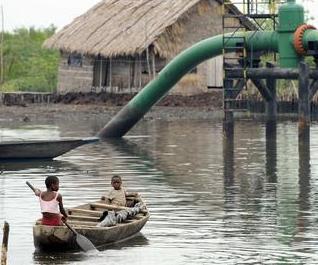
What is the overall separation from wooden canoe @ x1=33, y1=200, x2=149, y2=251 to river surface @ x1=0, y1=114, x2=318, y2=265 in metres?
0.16

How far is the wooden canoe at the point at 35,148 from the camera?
32000 millimetres

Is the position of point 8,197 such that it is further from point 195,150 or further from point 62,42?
point 62,42

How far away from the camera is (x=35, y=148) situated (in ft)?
106

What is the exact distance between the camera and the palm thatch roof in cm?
4956

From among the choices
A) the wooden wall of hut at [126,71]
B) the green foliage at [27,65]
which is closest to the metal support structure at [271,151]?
the wooden wall of hut at [126,71]

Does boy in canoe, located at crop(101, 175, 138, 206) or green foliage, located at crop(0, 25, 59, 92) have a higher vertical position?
green foliage, located at crop(0, 25, 59, 92)

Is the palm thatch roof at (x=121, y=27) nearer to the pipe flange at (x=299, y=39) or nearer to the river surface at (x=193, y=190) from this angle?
the river surface at (x=193, y=190)

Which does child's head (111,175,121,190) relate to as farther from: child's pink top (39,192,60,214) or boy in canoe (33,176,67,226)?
child's pink top (39,192,60,214)

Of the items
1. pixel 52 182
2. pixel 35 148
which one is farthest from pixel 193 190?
pixel 52 182

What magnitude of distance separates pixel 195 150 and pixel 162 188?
8.17m

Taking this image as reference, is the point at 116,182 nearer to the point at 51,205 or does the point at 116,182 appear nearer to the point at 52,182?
the point at 52,182

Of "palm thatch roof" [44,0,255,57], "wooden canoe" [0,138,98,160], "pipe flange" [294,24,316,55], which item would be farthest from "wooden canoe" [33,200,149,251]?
"palm thatch roof" [44,0,255,57]

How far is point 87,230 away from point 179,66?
18446 millimetres

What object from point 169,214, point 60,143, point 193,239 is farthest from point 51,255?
point 60,143
